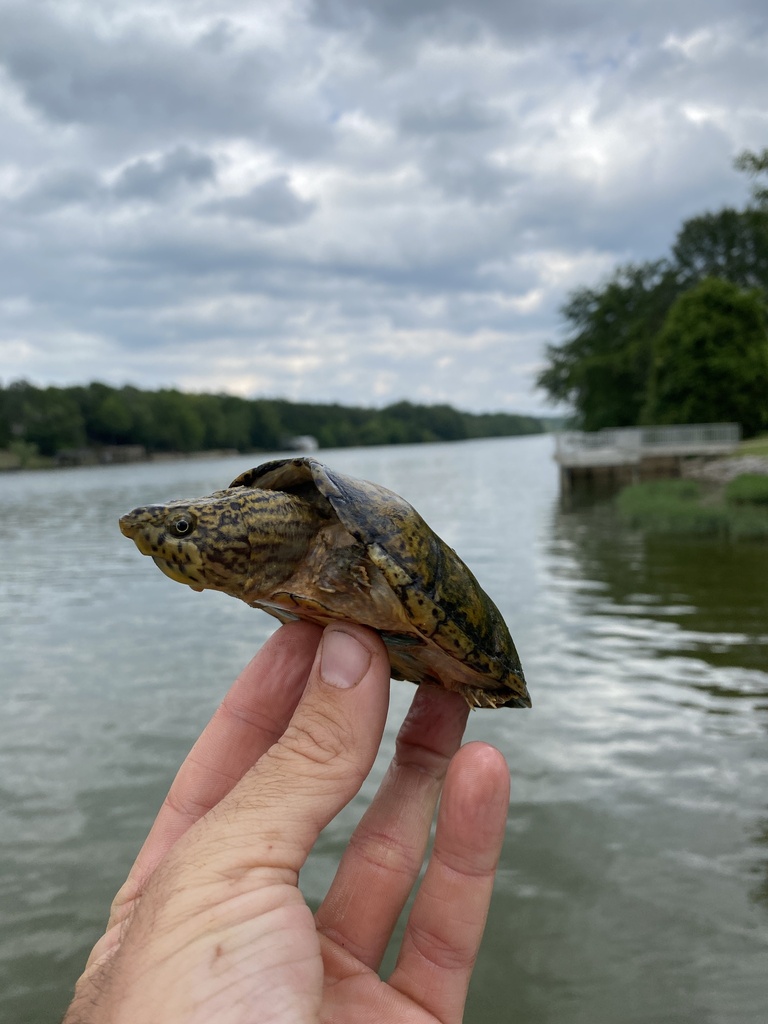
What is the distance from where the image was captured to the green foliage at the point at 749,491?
24.0 m

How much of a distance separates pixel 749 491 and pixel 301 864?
25.9 metres

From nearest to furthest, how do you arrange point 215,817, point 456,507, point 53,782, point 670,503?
point 215,817 < point 53,782 < point 670,503 < point 456,507

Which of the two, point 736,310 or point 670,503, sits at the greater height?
point 736,310

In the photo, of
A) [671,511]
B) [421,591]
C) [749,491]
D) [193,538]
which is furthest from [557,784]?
[749,491]

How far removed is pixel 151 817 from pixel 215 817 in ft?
14.7

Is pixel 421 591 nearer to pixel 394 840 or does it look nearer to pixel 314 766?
pixel 314 766

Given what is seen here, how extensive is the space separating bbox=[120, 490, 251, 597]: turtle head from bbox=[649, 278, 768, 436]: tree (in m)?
56.3

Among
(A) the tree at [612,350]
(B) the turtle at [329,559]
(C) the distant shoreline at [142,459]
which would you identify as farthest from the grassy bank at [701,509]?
(C) the distant shoreline at [142,459]

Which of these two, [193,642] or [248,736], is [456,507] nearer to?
[193,642]

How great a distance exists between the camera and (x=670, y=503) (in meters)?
25.0

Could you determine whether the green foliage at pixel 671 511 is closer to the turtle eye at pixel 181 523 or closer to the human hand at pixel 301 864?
the human hand at pixel 301 864

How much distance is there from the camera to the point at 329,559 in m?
2.82

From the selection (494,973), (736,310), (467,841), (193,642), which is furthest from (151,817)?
(736,310)

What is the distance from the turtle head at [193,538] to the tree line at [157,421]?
13533 centimetres
